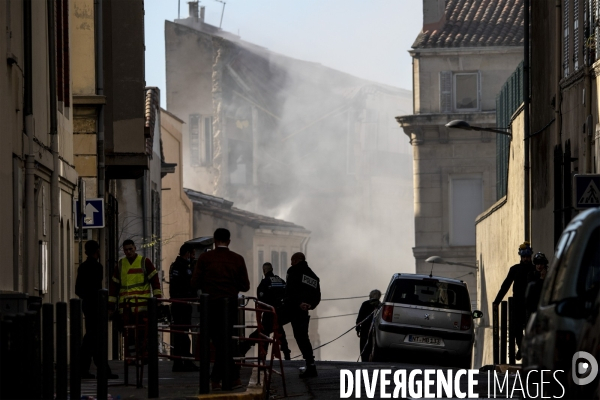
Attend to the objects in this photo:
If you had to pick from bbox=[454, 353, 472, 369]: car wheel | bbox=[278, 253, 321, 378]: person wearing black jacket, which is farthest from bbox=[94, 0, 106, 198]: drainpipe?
bbox=[278, 253, 321, 378]: person wearing black jacket

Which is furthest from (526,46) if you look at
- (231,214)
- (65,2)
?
(231,214)

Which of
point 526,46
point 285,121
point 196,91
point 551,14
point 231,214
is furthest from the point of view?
point 285,121

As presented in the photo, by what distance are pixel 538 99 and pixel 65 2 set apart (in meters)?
9.94

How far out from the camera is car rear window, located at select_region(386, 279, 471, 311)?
23.6 metres

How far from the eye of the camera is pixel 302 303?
18.3 metres

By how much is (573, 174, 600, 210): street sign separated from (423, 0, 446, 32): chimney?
123 feet

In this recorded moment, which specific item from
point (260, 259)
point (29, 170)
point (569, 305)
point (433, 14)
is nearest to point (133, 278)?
point (29, 170)

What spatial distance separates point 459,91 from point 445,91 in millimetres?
625

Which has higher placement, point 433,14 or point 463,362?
point 433,14

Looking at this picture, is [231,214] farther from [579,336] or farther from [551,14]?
[579,336]

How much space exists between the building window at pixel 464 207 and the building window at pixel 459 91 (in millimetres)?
2773

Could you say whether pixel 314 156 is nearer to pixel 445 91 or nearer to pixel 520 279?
pixel 445 91

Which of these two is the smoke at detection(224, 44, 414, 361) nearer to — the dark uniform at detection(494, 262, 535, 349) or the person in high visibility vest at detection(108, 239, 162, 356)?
the dark uniform at detection(494, 262, 535, 349)

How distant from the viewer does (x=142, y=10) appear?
31.8 metres
